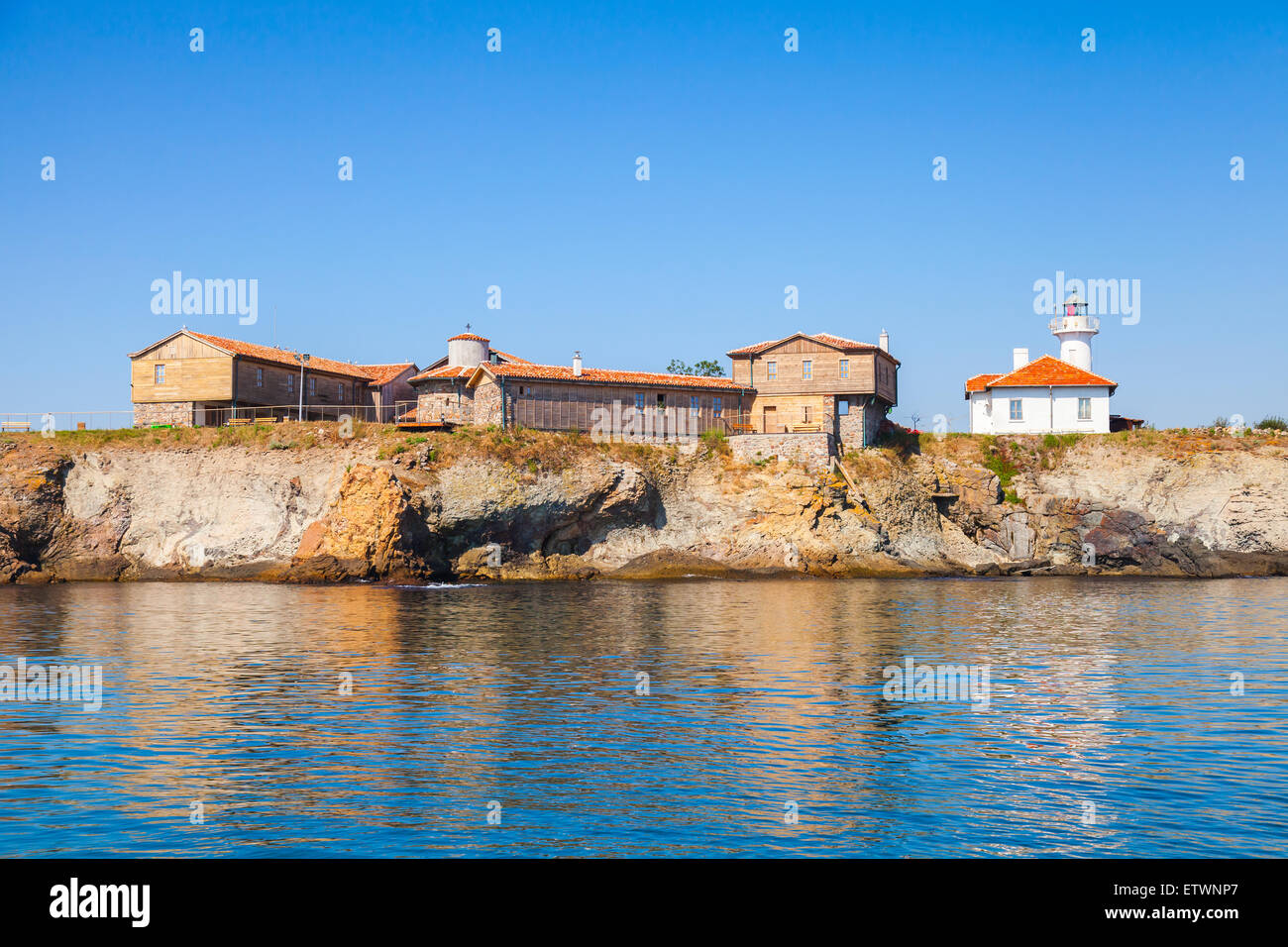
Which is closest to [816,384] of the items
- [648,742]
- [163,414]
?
[163,414]

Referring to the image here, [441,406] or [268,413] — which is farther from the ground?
[441,406]

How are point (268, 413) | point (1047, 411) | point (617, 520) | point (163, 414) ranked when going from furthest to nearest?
1. point (1047, 411)
2. point (268, 413)
3. point (163, 414)
4. point (617, 520)

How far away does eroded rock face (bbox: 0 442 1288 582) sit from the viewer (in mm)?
70438

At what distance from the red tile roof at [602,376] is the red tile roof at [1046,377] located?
23.4 metres

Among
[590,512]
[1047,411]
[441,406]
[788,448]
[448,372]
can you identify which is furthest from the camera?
→ [1047,411]

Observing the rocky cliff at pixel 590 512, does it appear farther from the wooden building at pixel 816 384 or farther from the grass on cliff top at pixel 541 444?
the wooden building at pixel 816 384

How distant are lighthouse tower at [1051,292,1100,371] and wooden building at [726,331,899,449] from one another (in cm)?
2023

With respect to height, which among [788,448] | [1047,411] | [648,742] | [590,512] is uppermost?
[1047,411]

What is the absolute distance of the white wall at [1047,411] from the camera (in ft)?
280

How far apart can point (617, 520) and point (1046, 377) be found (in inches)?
1641

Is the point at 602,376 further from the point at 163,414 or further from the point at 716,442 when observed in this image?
the point at 163,414

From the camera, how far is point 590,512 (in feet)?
237

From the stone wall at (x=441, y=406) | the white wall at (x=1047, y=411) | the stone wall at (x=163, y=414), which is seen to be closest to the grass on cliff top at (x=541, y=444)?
the white wall at (x=1047, y=411)
